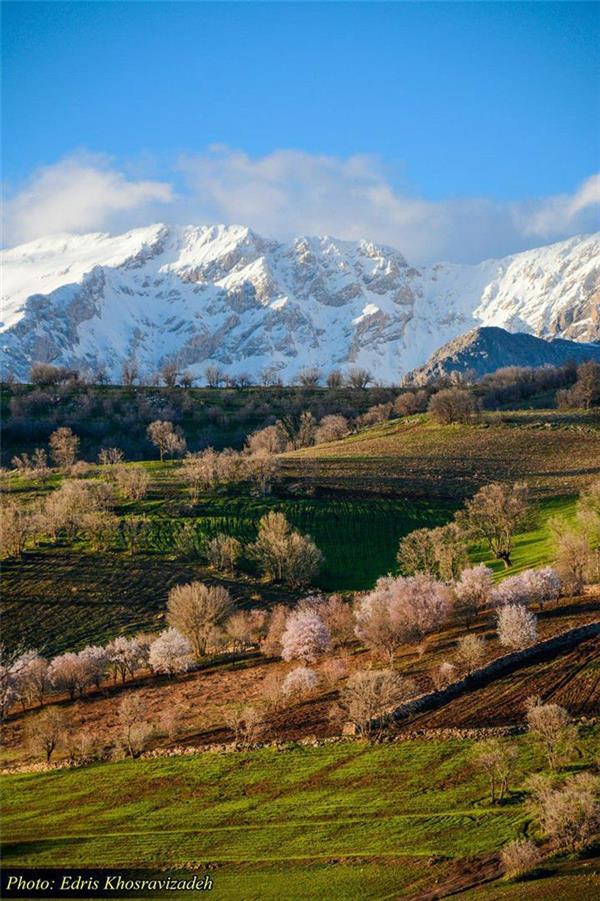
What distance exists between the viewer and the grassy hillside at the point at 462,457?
421 feet

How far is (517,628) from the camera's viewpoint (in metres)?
65.1

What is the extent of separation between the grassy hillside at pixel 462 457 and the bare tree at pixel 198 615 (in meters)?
46.6

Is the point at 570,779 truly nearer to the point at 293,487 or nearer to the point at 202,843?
the point at 202,843

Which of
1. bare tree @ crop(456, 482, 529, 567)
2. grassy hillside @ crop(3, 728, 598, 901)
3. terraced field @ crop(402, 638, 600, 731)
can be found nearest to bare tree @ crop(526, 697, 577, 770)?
grassy hillside @ crop(3, 728, 598, 901)

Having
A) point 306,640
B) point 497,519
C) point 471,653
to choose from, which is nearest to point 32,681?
point 306,640

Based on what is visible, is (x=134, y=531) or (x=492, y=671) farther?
(x=134, y=531)

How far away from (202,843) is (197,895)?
16.0 feet

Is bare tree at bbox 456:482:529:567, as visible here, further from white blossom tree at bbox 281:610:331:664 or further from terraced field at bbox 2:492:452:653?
white blossom tree at bbox 281:610:331:664

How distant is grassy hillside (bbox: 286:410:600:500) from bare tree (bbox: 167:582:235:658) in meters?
46.6

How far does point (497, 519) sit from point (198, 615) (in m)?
37.1

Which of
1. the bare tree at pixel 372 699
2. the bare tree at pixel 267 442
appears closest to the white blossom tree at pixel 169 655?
the bare tree at pixel 372 699

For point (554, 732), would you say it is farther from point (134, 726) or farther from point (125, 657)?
point (125, 657)

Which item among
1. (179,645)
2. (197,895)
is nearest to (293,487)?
(179,645)

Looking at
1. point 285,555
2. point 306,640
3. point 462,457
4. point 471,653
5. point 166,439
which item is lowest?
point 471,653
